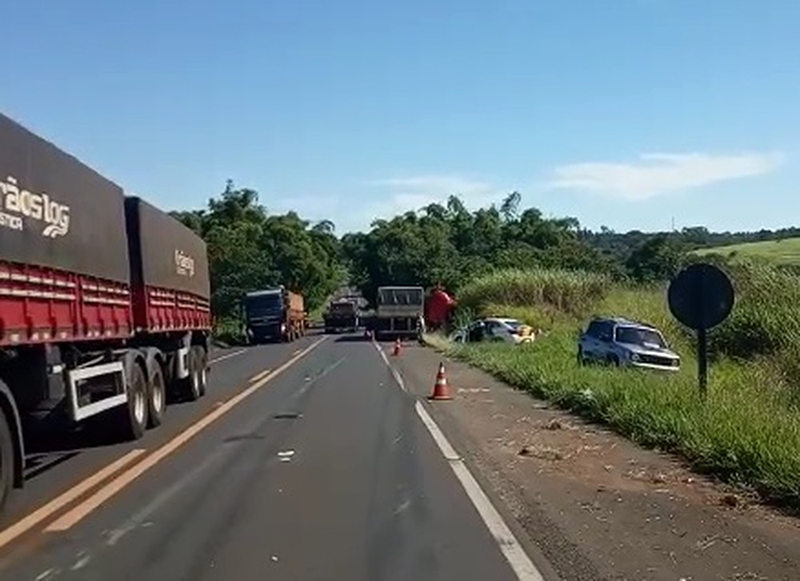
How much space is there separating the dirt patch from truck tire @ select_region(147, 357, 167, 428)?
435 cm

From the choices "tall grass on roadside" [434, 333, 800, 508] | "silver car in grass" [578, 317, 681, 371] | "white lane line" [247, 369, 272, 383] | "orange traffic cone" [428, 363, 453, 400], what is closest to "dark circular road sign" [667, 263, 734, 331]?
"tall grass on roadside" [434, 333, 800, 508]

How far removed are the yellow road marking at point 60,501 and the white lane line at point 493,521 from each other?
3.77 m

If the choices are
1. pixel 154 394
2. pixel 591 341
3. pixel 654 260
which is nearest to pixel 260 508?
pixel 154 394

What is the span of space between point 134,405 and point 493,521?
802 centimetres

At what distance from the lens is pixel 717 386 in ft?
65.5

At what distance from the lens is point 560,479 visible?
1298cm

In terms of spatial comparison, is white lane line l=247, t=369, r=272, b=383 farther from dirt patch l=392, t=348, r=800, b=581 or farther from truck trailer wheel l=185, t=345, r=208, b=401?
dirt patch l=392, t=348, r=800, b=581

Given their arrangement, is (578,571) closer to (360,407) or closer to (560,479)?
(560,479)

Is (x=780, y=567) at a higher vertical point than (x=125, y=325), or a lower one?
lower

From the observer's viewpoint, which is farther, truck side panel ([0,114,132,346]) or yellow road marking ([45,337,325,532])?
truck side panel ([0,114,132,346])

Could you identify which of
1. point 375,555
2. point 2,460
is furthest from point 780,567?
point 2,460

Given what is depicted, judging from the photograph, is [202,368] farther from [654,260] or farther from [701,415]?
[654,260]

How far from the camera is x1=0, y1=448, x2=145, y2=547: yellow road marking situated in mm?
9887

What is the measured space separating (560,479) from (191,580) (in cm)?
579
